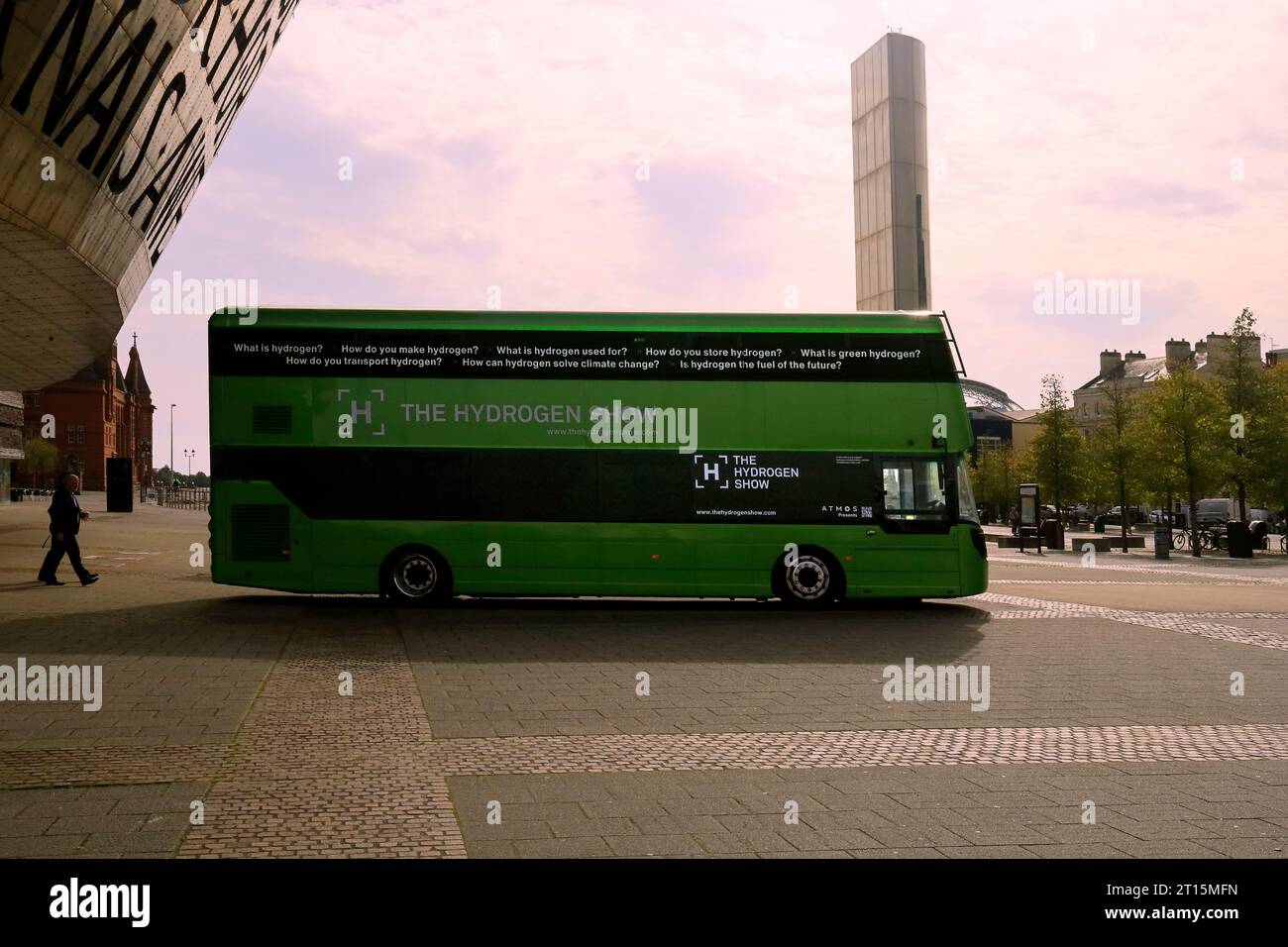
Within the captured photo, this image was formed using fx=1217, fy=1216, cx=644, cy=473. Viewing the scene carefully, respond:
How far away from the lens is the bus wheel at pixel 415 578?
15.9m

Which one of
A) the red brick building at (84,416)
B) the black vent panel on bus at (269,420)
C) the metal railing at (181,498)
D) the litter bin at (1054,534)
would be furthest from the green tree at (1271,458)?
the red brick building at (84,416)

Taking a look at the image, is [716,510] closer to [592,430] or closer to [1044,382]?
[592,430]

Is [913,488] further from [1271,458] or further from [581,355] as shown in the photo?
[1271,458]

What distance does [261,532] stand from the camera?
15781mm

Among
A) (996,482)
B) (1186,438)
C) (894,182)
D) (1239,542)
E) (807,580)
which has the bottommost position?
(1239,542)

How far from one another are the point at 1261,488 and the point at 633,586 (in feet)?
99.9

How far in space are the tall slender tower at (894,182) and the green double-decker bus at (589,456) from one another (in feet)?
116

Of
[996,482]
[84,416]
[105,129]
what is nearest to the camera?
[105,129]

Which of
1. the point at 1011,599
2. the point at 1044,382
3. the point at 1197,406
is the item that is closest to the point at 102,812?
the point at 1011,599

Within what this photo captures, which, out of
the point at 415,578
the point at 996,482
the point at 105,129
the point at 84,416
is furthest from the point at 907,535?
the point at 84,416

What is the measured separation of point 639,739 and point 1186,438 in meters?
36.8
